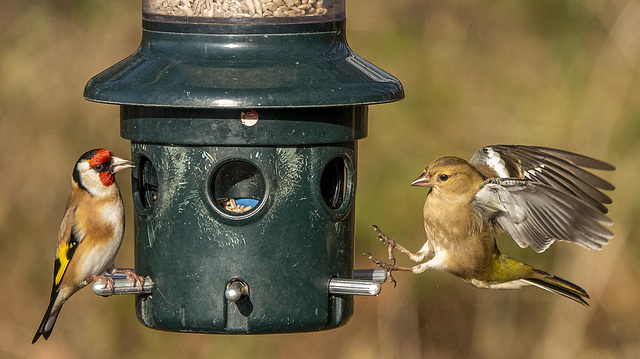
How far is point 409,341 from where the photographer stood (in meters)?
9.62

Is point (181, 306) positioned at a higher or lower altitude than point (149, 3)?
lower

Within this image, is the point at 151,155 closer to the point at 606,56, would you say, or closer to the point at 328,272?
the point at 328,272

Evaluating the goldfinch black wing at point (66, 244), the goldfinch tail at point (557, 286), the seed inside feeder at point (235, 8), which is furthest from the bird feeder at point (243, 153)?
the goldfinch tail at point (557, 286)

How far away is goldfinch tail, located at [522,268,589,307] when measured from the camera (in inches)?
252

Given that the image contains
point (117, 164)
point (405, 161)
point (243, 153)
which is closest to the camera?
point (243, 153)

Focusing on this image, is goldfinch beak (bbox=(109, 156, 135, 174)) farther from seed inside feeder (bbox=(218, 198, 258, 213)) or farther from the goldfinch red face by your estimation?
seed inside feeder (bbox=(218, 198, 258, 213))

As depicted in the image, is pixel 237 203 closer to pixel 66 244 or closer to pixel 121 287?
pixel 121 287

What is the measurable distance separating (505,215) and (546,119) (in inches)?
155

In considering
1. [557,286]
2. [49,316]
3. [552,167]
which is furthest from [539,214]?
[49,316]

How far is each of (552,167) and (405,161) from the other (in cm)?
358

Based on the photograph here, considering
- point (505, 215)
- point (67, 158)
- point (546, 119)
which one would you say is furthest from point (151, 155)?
point (546, 119)

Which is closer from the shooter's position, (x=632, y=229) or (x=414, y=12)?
(x=632, y=229)

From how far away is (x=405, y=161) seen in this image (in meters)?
9.77

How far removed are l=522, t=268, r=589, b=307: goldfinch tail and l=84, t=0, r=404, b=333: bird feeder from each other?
1.65m
